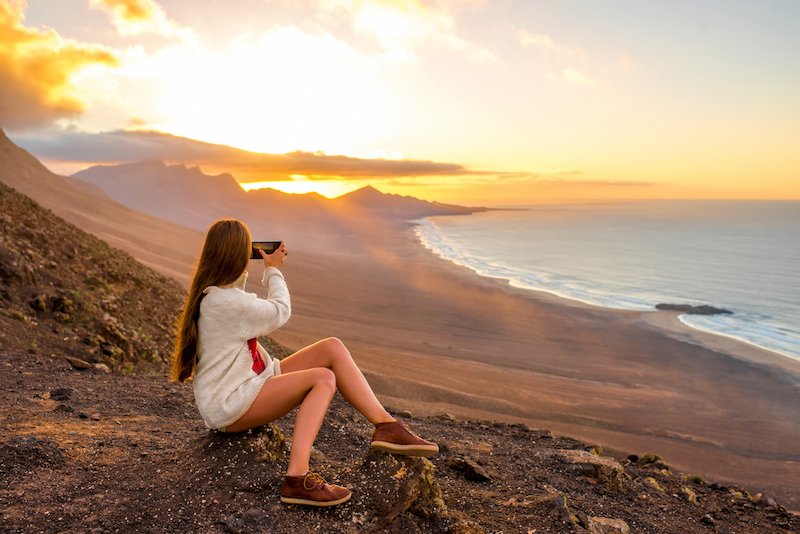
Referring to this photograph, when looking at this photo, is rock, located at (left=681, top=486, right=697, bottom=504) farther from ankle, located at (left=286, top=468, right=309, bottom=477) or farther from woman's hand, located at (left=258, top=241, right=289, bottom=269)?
woman's hand, located at (left=258, top=241, right=289, bottom=269)

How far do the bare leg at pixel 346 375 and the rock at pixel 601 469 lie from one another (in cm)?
397

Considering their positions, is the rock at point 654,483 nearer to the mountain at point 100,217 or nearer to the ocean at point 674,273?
the ocean at point 674,273

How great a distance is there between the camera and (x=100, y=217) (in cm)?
5159

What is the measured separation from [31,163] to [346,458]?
78.5 meters

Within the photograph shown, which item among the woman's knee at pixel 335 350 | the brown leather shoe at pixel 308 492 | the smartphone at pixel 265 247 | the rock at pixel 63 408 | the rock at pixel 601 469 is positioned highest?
the smartphone at pixel 265 247

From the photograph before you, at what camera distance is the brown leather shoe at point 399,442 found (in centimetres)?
397

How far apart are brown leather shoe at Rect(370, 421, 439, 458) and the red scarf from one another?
3.20 ft

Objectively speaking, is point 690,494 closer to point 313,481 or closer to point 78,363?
point 313,481

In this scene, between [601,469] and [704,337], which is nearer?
[601,469]

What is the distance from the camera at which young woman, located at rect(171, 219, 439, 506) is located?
3.74m

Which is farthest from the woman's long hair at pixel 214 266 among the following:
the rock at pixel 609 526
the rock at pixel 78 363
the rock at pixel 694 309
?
the rock at pixel 694 309

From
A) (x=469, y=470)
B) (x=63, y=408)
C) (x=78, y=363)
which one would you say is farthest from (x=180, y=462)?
(x=78, y=363)

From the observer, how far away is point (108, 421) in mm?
5949

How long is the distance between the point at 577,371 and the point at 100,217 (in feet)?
154
